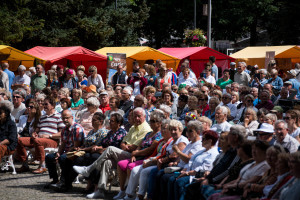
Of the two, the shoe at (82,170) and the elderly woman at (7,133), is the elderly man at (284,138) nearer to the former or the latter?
the shoe at (82,170)

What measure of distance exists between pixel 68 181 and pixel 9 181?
1.37 meters

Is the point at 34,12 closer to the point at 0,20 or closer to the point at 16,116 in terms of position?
the point at 0,20

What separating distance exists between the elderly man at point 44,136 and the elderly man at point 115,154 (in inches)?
71.5

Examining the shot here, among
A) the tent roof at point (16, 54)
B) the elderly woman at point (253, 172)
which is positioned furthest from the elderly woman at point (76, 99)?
the tent roof at point (16, 54)

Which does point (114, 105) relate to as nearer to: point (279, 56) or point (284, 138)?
point (284, 138)

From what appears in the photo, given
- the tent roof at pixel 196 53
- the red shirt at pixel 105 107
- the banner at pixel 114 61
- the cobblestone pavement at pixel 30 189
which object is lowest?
the cobblestone pavement at pixel 30 189

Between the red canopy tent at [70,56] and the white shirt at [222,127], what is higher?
the red canopy tent at [70,56]

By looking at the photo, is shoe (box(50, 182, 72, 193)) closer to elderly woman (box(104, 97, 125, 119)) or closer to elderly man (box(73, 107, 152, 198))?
elderly man (box(73, 107, 152, 198))

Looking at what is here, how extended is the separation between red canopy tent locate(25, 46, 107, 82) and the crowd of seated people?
8034 millimetres

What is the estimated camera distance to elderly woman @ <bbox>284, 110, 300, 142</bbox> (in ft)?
24.7

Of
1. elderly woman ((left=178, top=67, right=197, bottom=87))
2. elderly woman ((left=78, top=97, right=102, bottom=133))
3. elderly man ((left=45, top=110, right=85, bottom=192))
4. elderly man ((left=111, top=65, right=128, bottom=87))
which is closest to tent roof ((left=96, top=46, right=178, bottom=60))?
elderly man ((left=111, top=65, right=128, bottom=87))

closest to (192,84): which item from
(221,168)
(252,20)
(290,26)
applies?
(221,168)

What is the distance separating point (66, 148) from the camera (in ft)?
30.7

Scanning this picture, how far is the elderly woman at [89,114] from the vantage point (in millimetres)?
10312
